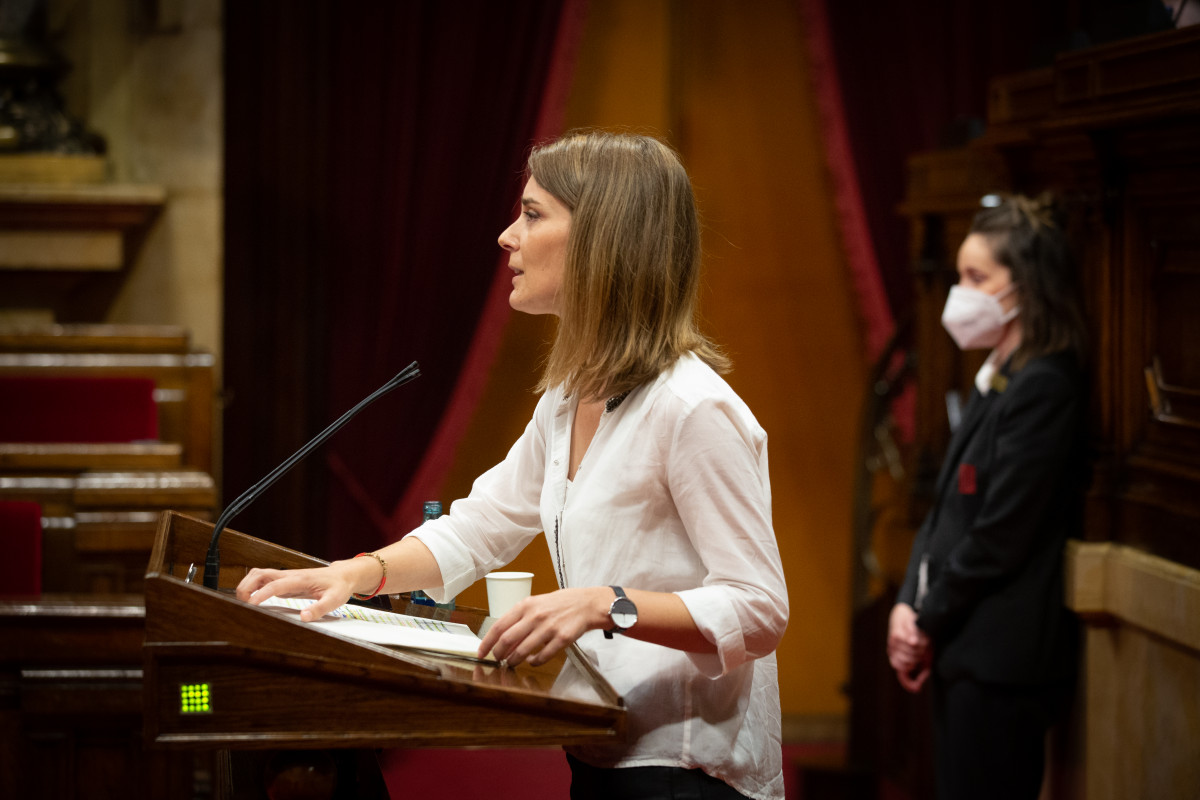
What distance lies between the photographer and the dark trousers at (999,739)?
110 inches

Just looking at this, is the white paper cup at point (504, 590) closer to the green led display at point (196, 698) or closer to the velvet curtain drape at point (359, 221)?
the green led display at point (196, 698)

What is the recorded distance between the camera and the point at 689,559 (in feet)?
4.77

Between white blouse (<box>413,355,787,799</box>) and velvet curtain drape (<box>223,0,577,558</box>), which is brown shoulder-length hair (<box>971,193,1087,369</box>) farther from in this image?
velvet curtain drape (<box>223,0,577,558</box>)

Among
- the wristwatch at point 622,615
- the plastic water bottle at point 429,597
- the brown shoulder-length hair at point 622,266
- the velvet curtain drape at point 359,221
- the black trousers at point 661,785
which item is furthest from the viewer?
the velvet curtain drape at point 359,221

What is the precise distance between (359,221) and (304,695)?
3362 millimetres

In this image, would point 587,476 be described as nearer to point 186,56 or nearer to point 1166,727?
point 1166,727

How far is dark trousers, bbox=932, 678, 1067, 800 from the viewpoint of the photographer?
2.79 m

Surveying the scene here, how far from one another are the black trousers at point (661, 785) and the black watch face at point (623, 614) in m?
0.22

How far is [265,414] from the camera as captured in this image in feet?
13.9

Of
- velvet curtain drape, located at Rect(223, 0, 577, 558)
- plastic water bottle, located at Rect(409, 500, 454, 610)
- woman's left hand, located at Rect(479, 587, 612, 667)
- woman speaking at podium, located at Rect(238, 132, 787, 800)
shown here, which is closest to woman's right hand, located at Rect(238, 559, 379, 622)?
woman speaking at podium, located at Rect(238, 132, 787, 800)

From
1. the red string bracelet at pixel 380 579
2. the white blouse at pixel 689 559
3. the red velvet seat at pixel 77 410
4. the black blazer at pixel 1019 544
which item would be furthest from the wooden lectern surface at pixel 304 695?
the red velvet seat at pixel 77 410

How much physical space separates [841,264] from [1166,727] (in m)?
Result: 2.71

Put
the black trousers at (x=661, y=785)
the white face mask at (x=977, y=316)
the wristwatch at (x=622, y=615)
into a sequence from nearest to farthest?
the wristwatch at (x=622, y=615)
the black trousers at (x=661, y=785)
the white face mask at (x=977, y=316)

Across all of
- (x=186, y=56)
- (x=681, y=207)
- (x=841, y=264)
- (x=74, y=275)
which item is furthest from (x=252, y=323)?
(x=681, y=207)
